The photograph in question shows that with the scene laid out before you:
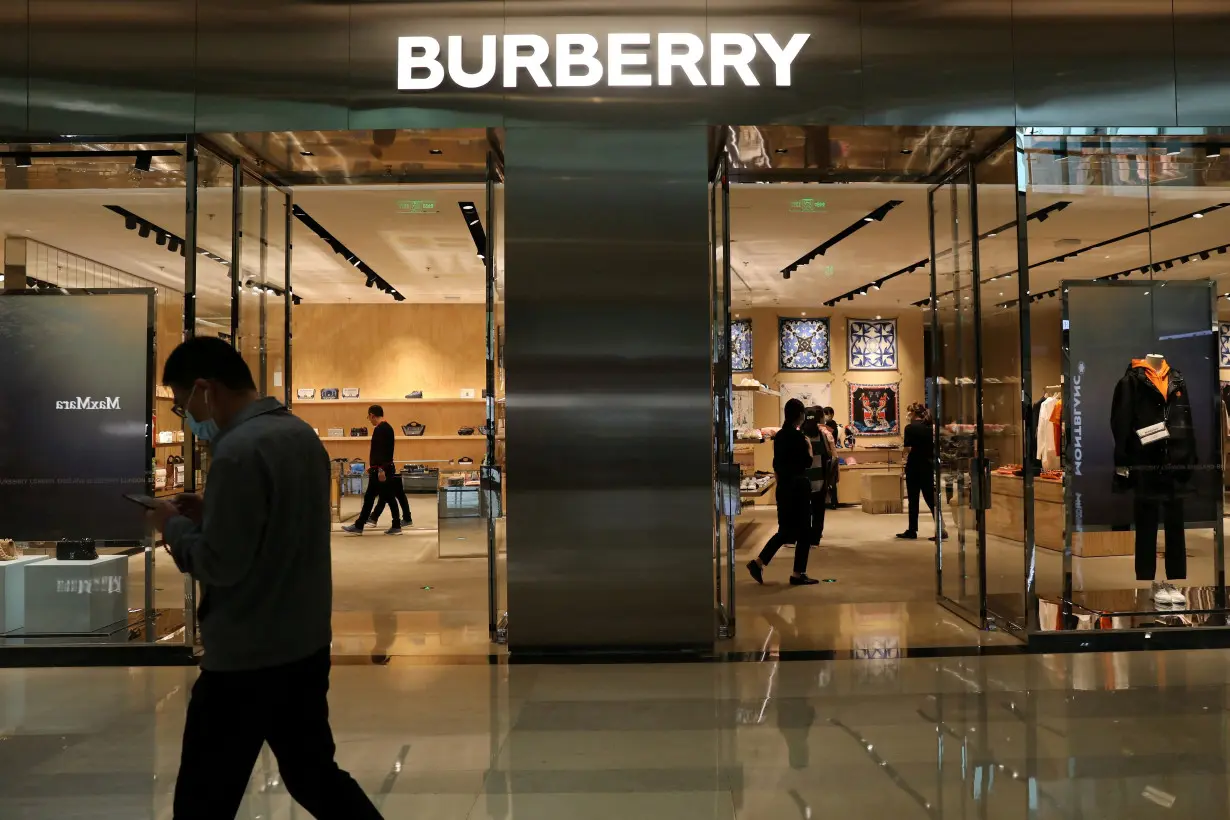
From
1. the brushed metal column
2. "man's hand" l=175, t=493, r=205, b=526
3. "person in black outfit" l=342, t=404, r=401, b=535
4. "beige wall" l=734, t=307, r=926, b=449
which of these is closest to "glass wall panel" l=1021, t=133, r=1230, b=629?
the brushed metal column

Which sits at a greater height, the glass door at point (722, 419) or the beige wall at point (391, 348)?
the beige wall at point (391, 348)

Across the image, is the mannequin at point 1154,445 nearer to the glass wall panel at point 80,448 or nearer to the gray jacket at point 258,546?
the gray jacket at point 258,546

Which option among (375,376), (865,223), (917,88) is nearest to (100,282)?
(375,376)

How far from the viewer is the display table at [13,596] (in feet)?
18.1

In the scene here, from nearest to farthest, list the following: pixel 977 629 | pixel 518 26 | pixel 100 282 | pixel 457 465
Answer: pixel 518 26
pixel 977 629
pixel 100 282
pixel 457 465

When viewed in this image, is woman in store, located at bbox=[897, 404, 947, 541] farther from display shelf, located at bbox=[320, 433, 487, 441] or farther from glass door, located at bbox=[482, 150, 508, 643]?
display shelf, located at bbox=[320, 433, 487, 441]

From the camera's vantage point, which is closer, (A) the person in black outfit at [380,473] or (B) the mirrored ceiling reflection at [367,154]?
(B) the mirrored ceiling reflection at [367,154]

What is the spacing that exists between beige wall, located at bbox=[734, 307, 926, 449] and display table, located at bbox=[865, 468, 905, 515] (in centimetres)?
389

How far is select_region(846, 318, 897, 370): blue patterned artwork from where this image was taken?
17.3 m

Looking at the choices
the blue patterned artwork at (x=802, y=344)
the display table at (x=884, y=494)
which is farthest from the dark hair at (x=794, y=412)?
the blue patterned artwork at (x=802, y=344)

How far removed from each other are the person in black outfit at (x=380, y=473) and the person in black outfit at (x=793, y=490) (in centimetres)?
534

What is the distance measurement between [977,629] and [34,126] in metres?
6.65

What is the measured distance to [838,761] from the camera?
357cm

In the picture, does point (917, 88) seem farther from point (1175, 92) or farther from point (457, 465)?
point (457, 465)
